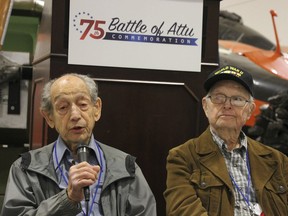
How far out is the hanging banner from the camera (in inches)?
108

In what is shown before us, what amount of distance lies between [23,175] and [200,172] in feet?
2.51

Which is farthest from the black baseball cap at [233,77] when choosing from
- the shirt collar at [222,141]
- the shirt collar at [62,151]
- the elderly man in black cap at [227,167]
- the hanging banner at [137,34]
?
the shirt collar at [62,151]

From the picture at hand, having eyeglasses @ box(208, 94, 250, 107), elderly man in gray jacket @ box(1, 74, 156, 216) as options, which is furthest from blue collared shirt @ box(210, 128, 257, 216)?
elderly man in gray jacket @ box(1, 74, 156, 216)

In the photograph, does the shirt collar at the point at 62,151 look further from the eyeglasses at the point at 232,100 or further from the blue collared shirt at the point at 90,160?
the eyeglasses at the point at 232,100

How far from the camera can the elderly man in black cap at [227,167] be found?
91.3 inches

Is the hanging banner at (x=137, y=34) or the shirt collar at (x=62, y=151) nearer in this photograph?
the shirt collar at (x=62, y=151)

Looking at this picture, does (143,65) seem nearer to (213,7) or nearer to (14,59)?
(213,7)

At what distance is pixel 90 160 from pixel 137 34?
0.87 metres

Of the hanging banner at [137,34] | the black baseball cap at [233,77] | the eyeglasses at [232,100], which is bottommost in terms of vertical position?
the eyeglasses at [232,100]

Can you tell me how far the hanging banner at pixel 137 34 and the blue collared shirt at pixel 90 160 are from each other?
2.22 ft

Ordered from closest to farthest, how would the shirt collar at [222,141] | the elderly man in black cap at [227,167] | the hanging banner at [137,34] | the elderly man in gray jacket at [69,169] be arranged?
the elderly man in gray jacket at [69,169], the elderly man in black cap at [227,167], the shirt collar at [222,141], the hanging banner at [137,34]

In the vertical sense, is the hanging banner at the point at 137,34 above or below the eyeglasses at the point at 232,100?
above

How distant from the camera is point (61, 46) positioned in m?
2.75

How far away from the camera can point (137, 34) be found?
111 inches
